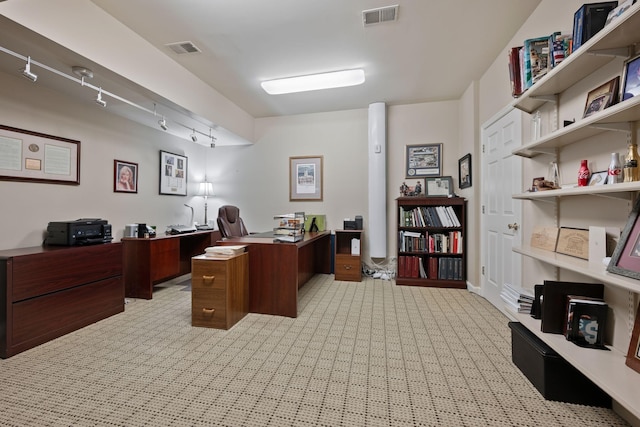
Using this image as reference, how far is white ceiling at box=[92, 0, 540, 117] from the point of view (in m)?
2.20

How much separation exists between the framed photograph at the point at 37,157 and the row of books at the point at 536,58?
4.34 meters

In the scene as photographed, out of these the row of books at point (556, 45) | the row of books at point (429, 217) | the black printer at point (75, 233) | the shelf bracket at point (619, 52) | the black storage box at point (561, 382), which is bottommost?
the black storage box at point (561, 382)

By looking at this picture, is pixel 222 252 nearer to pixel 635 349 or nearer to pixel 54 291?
pixel 54 291

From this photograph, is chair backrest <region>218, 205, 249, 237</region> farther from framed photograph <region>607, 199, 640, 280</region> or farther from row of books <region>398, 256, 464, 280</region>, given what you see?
framed photograph <region>607, 199, 640, 280</region>

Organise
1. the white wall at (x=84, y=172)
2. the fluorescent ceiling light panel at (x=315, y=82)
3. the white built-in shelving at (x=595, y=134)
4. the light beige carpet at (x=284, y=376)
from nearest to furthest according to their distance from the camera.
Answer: the white built-in shelving at (x=595, y=134)
the light beige carpet at (x=284, y=376)
the white wall at (x=84, y=172)
the fluorescent ceiling light panel at (x=315, y=82)

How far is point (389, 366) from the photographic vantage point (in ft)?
6.06

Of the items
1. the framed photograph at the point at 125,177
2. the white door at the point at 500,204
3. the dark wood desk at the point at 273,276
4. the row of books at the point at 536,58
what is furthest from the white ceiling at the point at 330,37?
the dark wood desk at the point at 273,276

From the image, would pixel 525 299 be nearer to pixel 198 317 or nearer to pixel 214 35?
pixel 198 317

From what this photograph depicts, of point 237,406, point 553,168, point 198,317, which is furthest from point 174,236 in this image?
point 553,168

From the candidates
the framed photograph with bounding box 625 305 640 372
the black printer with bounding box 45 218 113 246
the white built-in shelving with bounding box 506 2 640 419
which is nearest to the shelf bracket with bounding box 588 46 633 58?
the white built-in shelving with bounding box 506 2 640 419

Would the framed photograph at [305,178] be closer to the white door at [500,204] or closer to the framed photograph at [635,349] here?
the white door at [500,204]

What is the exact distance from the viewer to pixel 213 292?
7.92ft

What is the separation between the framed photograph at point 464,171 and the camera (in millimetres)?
3631

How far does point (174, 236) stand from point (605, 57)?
4.40 m
